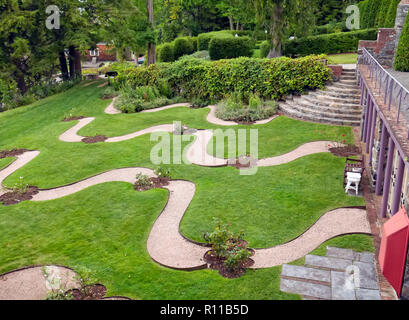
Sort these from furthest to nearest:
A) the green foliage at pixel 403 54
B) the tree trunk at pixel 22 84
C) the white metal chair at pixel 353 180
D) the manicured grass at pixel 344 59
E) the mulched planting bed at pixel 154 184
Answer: the tree trunk at pixel 22 84 < the manicured grass at pixel 344 59 < the green foliage at pixel 403 54 < the mulched planting bed at pixel 154 184 < the white metal chair at pixel 353 180

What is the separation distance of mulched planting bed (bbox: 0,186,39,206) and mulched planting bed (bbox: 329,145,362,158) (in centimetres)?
982

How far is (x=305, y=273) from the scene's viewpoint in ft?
26.7

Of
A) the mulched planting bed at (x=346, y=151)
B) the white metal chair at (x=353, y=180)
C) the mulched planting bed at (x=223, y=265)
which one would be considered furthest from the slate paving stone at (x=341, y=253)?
the mulched planting bed at (x=346, y=151)

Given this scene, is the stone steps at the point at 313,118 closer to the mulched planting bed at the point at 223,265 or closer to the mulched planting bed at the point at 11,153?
the mulched planting bed at the point at 223,265

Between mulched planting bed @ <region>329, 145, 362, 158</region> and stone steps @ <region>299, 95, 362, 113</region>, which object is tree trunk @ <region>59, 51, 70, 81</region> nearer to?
stone steps @ <region>299, 95, 362, 113</region>

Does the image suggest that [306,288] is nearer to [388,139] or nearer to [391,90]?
[388,139]

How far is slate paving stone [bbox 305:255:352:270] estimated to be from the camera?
8259 millimetres

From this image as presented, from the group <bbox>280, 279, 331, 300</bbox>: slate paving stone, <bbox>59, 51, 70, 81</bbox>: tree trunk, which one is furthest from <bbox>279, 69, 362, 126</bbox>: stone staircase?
<bbox>59, 51, 70, 81</bbox>: tree trunk

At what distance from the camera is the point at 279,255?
8.88 metres

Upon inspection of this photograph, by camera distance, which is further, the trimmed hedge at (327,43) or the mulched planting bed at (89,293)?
the trimmed hedge at (327,43)

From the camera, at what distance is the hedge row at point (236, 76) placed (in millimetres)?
18797

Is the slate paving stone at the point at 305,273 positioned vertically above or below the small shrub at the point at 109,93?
below
